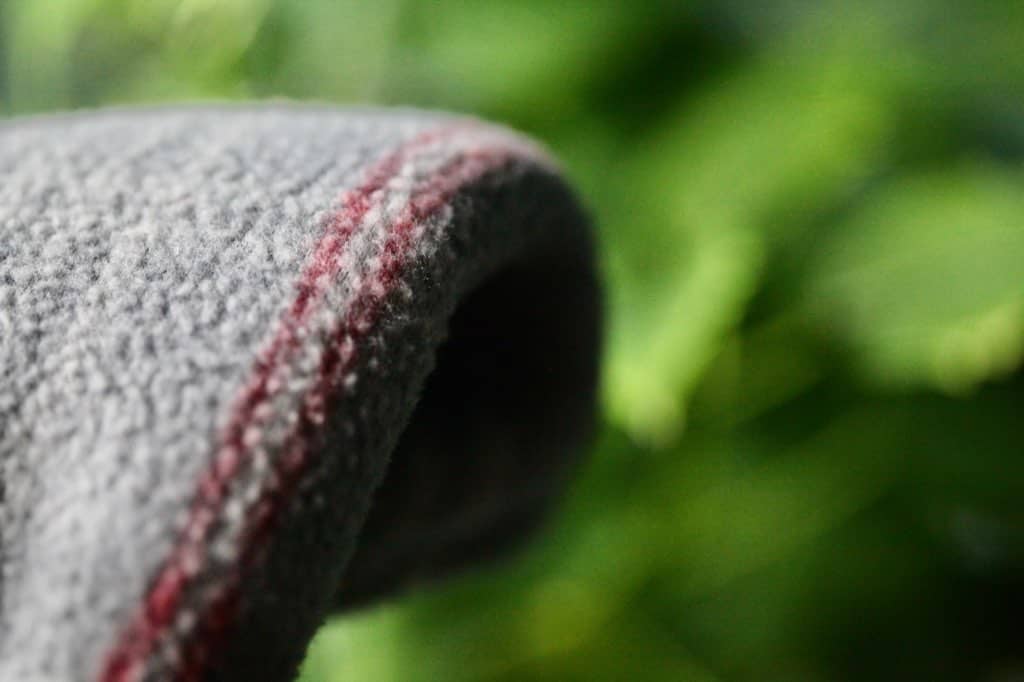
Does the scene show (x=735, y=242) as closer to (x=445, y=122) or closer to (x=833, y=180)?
(x=833, y=180)

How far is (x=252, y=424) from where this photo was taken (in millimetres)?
120

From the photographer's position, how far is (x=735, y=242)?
0.44 m

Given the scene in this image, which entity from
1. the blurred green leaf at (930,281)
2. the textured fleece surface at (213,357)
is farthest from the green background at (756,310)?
the textured fleece surface at (213,357)

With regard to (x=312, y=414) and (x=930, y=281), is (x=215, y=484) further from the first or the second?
(x=930, y=281)

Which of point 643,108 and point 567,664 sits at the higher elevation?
point 643,108

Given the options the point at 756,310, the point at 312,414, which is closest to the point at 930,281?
the point at 756,310

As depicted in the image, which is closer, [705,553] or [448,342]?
[448,342]

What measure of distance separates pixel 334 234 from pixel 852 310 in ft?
1.15

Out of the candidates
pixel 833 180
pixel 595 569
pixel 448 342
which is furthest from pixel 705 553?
pixel 448 342

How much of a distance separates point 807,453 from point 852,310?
74 millimetres

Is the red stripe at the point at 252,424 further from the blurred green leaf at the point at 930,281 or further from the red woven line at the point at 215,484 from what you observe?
the blurred green leaf at the point at 930,281

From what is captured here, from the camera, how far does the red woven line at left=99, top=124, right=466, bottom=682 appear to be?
11 centimetres

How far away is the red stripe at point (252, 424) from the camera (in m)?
0.11

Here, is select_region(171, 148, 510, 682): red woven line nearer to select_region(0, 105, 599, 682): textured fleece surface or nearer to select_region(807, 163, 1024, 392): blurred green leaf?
select_region(0, 105, 599, 682): textured fleece surface
